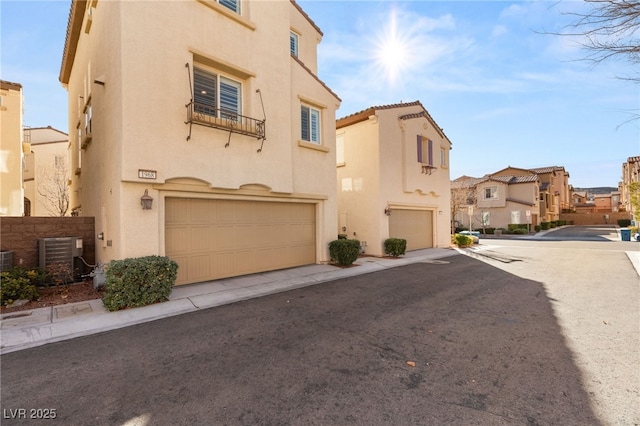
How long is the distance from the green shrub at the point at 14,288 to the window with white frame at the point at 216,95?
5900mm

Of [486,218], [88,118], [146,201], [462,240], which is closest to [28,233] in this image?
[146,201]

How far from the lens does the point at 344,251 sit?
11023 millimetres

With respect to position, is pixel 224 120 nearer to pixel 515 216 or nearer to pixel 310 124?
pixel 310 124

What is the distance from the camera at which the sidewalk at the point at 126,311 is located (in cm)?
494

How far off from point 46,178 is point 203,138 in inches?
758

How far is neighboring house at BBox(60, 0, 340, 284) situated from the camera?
7.17 metres

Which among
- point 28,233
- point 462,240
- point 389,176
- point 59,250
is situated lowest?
point 462,240

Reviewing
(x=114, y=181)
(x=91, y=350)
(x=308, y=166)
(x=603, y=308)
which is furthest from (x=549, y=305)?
(x=114, y=181)

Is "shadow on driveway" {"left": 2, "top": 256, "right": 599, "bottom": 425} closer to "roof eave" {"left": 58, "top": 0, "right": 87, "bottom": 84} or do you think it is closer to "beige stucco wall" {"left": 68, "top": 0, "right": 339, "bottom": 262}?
"beige stucco wall" {"left": 68, "top": 0, "right": 339, "bottom": 262}

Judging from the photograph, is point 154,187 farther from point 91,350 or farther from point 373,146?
point 373,146

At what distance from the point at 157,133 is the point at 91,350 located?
17.1ft

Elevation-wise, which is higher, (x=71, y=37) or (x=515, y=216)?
(x=71, y=37)

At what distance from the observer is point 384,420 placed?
2.84 metres

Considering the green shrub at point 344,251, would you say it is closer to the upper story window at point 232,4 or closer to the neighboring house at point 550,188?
the upper story window at point 232,4
